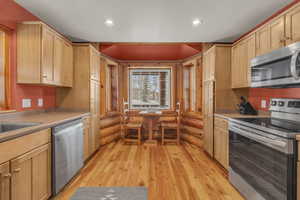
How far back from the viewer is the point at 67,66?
3209 mm

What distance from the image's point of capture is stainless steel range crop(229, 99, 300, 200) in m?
1.47

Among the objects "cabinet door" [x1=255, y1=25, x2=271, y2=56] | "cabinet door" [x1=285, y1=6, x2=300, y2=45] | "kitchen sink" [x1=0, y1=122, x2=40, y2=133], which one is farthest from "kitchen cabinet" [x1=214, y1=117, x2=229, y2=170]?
"kitchen sink" [x1=0, y1=122, x2=40, y2=133]

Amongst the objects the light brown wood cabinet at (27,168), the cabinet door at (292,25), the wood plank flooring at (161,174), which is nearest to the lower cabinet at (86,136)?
the wood plank flooring at (161,174)

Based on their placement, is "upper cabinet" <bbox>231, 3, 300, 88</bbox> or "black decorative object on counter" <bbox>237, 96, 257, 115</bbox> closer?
"upper cabinet" <bbox>231, 3, 300, 88</bbox>

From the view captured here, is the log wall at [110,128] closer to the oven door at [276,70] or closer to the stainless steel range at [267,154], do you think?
the stainless steel range at [267,154]

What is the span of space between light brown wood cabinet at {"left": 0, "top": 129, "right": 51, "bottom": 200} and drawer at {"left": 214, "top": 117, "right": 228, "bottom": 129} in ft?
7.92

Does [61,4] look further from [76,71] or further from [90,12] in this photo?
[76,71]

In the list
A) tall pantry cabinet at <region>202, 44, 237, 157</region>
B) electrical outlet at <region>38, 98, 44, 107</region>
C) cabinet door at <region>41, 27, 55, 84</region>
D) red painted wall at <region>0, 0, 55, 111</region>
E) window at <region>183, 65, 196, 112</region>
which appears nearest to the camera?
red painted wall at <region>0, 0, 55, 111</region>

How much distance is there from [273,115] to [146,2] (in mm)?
2236

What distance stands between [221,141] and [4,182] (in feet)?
9.07

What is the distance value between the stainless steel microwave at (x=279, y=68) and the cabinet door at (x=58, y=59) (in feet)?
9.44

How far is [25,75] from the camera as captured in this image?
2426 millimetres

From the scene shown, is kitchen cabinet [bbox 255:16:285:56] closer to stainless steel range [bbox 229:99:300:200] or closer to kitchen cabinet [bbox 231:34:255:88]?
kitchen cabinet [bbox 231:34:255:88]

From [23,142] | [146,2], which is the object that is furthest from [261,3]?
[23,142]
